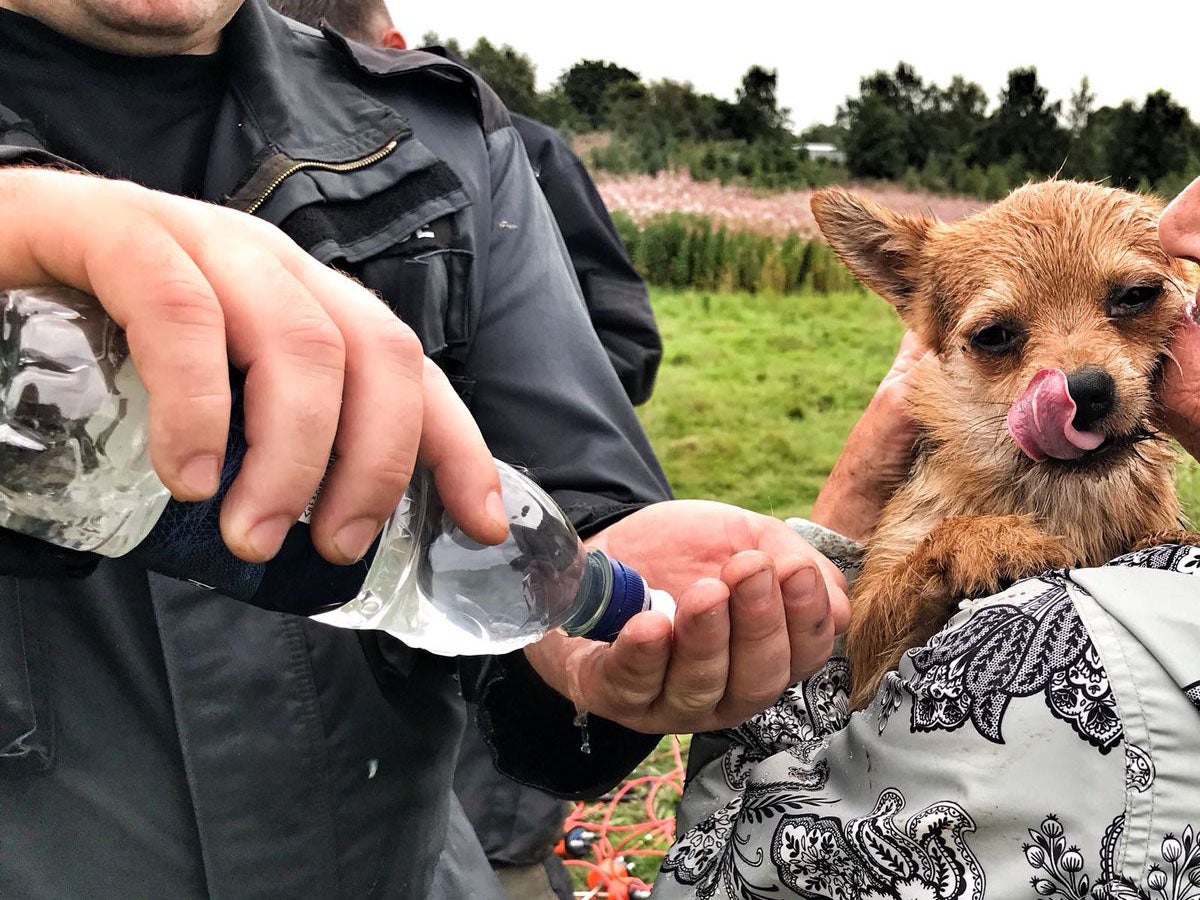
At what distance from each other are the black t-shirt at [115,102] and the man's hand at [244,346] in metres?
0.68

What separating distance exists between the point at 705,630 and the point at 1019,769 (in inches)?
13.2

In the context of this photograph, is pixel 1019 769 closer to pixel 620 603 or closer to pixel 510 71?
pixel 620 603

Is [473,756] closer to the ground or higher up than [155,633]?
closer to the ground

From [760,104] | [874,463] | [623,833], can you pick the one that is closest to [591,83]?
[760,104]

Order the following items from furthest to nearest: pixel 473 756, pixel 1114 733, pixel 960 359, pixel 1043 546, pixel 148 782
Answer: pixel 473 756, pixel 960 359, pixel 1043 546, pixel 148 782, pixel 1114 733

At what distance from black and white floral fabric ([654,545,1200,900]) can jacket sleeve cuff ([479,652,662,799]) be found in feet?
0.73

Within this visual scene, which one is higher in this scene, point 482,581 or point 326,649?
point 482,581

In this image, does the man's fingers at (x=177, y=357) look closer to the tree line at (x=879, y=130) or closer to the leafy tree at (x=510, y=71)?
the tree line at (x=879, y=130)

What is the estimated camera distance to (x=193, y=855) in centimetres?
132

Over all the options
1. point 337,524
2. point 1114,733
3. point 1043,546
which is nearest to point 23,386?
point 337,524

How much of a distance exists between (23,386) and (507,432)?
805 mm

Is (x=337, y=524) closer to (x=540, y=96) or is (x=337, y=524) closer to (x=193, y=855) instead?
(x=193, y=855)

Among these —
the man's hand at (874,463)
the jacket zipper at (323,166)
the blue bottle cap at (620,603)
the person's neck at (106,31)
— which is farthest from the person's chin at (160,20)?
the man's hand at (874,463)

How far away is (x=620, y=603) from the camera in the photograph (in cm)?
110
